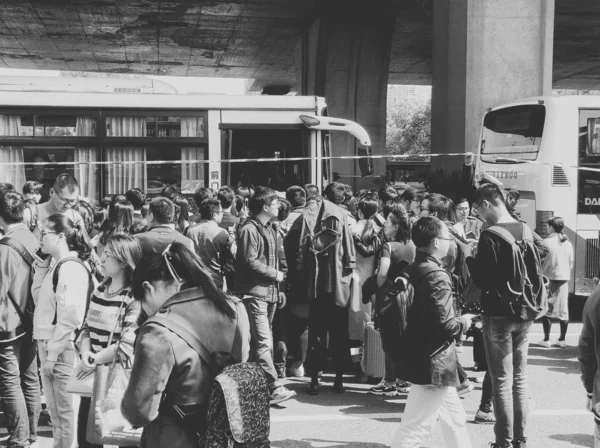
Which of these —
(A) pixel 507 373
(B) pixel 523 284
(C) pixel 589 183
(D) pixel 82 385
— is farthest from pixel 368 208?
(C) pixel 589 183

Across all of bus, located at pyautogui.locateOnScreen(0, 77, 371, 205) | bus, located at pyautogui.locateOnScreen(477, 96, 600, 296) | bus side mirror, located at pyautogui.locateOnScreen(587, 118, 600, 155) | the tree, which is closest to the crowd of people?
bus, located at pyautogui.locateOnScreen(0, 77, 371, 205)

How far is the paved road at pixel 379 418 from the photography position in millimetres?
6062

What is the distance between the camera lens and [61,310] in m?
4.86

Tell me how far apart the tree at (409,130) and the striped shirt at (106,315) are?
7188cm

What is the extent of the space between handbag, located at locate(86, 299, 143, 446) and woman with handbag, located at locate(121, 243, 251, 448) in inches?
20.8

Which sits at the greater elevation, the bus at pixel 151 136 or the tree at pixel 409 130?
the tree at pixel 409 130

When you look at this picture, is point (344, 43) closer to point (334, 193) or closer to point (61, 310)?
point (334, 193)

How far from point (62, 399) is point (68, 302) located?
704 mm

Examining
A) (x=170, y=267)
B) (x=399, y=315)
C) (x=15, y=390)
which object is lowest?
(x=15, y=390)

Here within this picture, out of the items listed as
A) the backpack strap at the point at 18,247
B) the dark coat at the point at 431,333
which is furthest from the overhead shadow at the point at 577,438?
the backpack strap at the point at 18,247

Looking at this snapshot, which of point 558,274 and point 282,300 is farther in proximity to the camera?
point 558,274

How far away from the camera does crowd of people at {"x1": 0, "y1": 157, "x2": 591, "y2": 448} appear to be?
3.16 meters

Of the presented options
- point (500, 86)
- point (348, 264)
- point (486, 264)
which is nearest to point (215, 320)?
point (486, 264)

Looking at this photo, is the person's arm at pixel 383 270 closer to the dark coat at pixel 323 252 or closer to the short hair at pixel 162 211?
the dark coat at pixel 323 252
